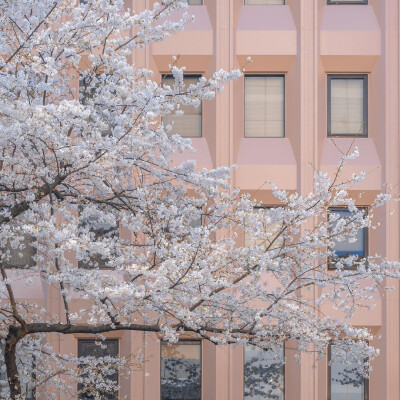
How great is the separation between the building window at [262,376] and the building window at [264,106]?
15.0ft

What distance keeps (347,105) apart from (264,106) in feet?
5.77

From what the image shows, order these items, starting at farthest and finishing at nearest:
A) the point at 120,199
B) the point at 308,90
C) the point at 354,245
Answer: the point at 354,245 < the point at 308,90 < the point at 120,199

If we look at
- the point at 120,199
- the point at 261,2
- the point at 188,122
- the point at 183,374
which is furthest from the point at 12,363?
the point at 261,2

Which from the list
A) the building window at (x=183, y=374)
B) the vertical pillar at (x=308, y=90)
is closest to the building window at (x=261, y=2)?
the vertical pillar at (x=308, y=90)

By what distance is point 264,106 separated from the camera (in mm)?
21109

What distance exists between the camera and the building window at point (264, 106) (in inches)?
827

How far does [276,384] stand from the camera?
20.7 metres

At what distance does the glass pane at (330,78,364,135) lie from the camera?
21031 mm

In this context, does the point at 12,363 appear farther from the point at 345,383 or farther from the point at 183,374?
the point at 345,383

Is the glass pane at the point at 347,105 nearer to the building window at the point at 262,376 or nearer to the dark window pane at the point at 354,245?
the dark window pane at the point at 354,245

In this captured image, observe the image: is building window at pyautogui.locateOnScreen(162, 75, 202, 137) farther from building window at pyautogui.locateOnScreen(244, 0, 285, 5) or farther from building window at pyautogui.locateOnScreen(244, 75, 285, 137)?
building window at pyautogui.locateOnScreen(244, 0, 285, 5)

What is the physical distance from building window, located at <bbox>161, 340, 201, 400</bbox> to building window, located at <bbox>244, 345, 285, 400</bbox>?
1.02 m

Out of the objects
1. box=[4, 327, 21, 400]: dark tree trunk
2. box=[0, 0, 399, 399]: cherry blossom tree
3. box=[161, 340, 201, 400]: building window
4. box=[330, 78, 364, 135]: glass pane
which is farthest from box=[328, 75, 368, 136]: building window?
box=[4, 327, 21, 400]: dark tree trunk

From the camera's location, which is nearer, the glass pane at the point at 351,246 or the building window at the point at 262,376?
the building window at the point at 262,376
